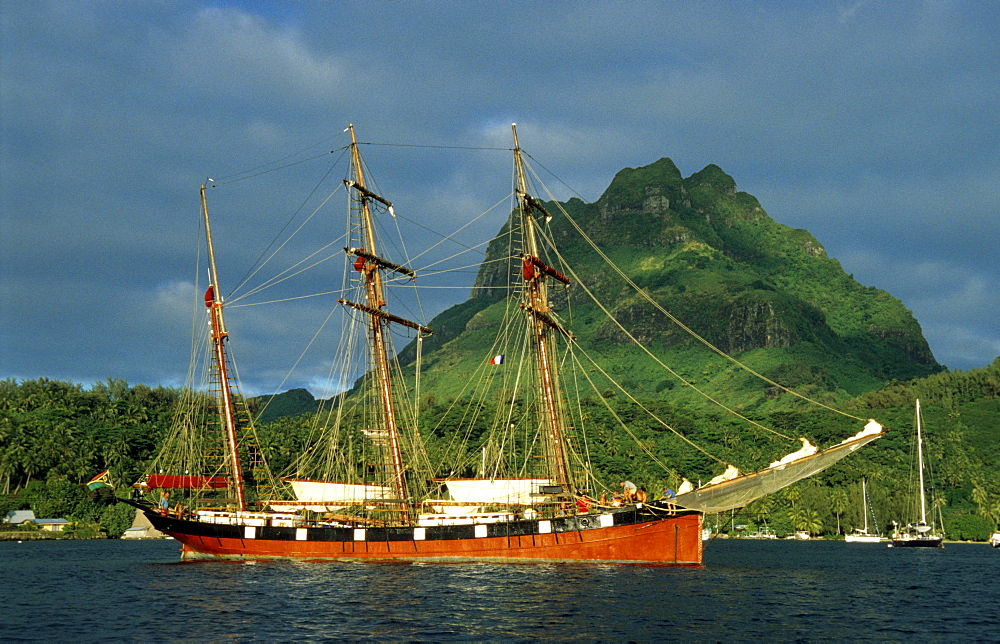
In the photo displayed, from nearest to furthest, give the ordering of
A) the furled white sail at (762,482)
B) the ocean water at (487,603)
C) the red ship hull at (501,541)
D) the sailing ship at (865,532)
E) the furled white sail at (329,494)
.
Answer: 1. the ocean water at (487,603)
2. the furled white sail at (762,482)
3. the red ship hull at (501,541)
4. the furled white sail at (329,494)
5. the sailing ship at (865,532)

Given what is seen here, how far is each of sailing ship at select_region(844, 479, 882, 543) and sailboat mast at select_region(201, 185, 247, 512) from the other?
117m

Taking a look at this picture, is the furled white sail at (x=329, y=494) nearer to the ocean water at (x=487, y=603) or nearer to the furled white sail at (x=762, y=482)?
the ocean water at (x=487, y=603)

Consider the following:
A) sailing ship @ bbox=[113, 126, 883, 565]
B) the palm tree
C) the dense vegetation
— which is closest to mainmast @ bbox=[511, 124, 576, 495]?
sailing ship @ bbox=[113, 126, 883, 565]

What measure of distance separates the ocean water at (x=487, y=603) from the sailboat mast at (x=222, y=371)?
26.5 ft

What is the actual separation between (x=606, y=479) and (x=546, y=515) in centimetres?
10725

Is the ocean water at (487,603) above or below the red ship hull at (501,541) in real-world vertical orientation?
below

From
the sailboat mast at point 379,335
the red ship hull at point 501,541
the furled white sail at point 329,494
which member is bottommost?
the red ship hull at point 501,541

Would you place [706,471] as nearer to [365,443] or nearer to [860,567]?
[860,567]

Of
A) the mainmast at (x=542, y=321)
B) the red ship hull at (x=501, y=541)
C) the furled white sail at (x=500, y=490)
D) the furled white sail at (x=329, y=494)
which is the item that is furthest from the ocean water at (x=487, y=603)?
the mainmast at (x=542, y=321)

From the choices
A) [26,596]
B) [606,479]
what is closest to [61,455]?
[606,479]

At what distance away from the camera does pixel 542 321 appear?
8069 cm

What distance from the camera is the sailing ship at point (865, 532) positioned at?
15788 centimetres

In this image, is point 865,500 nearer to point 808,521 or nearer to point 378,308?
point 808,521

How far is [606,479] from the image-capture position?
179000mm
